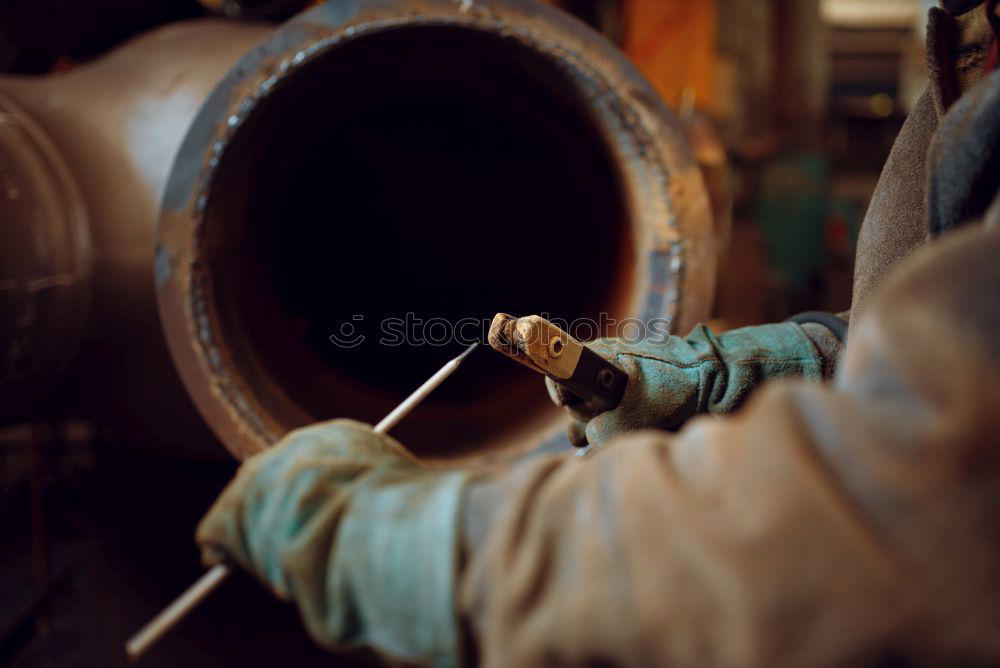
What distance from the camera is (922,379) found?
1.46 feet

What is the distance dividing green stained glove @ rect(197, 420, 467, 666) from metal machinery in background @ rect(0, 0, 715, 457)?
1.60 feet

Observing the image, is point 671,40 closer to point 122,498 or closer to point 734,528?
point 122,498

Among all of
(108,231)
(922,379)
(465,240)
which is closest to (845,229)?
(465,240)

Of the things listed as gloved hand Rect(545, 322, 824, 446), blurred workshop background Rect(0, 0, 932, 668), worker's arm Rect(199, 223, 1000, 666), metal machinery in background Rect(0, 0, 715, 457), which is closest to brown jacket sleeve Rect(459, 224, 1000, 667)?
worker's arm Rect(199, 223, 1000, 666)

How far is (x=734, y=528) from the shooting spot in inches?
18.1

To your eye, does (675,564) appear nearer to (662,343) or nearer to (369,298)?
(662,343)

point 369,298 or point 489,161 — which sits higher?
point 489,161

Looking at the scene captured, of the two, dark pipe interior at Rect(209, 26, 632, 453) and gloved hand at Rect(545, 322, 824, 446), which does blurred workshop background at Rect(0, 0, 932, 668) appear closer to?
dark pipe interior at Rect(209, 26, 632, 453)

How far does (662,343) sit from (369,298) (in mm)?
784

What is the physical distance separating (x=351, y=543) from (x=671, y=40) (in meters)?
2.49

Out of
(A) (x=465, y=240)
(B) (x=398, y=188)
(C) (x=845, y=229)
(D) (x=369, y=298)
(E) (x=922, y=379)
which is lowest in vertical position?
(C) (x=845, y=229)

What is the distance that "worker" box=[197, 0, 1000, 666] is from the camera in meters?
0.43

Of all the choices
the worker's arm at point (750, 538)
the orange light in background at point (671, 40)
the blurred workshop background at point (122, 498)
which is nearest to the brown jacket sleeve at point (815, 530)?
the worker's arm at point (750, 538)

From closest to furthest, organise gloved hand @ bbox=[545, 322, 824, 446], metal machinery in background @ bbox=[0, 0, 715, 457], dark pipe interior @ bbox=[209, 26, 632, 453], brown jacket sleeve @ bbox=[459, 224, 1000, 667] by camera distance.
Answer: brown jacket sleeve @ bbox=[459, 224, 1000, 667], gloved hand @ bbox=[545, 322, 824, 446], metal machinery in background @ bbox=[0, 0, 715, 457], dark pipe interior @ bbox=[209, 26, 632, 453]
